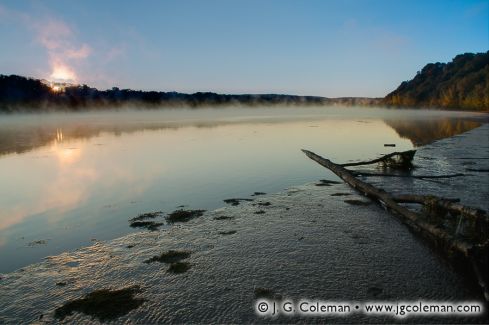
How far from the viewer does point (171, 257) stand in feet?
27.2

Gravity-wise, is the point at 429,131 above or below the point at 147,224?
above

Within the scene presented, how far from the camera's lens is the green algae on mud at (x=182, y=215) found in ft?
37.3

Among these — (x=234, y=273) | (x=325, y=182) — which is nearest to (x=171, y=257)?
(x=234, y=273)

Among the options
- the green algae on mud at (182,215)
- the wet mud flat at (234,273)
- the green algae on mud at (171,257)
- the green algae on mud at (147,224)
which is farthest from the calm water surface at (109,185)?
the green algae on mud at (171,257)

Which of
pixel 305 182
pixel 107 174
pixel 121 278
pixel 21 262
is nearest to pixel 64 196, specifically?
pixel 107 174

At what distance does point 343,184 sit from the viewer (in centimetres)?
1620

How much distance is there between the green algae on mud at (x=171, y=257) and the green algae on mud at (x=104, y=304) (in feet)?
4.50

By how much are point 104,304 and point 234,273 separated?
2.70m

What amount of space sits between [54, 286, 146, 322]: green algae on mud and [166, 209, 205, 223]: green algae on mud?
462 centimetres

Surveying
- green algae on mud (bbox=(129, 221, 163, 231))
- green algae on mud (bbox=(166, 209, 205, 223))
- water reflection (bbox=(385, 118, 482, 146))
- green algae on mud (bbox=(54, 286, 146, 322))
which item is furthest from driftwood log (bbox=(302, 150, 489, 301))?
water reflection (bbox=(385, 118, 482, 146))

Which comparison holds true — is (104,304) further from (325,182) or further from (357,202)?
(325,182)

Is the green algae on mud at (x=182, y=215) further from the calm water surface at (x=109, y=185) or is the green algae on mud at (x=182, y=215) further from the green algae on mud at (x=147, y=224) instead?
the calm water surface at (x=109, y=185)

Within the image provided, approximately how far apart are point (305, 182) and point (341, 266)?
9.52m

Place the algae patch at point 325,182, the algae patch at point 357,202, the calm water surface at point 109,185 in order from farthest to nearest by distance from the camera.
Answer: the algae patch at point 325,182
the algae patch at point 357,202
the calm water surface at point 109,185
